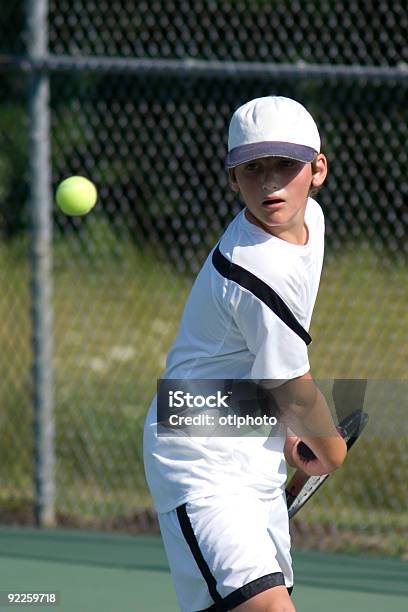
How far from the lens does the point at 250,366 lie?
8.83ft

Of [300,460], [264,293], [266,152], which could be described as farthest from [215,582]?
[266,152]

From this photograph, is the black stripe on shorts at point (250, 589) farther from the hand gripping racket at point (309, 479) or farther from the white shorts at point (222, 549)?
the hand gripping racket at point (309, 479)

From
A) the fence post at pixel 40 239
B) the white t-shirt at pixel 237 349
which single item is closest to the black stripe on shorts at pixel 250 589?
the white t-shirt at pixel 237 349

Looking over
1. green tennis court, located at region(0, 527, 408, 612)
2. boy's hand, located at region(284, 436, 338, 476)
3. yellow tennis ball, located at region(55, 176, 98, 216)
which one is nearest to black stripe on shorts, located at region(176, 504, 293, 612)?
boy's hand, located at region(284, 436, 338, 476)

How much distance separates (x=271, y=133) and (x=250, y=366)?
530mm

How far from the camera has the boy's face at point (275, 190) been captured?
2627 millimetres

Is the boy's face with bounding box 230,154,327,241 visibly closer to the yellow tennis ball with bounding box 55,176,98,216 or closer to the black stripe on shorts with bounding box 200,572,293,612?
the black stripe on shorts with bounding box 200,572,293,612

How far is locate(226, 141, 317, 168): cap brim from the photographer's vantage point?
260 centimetres

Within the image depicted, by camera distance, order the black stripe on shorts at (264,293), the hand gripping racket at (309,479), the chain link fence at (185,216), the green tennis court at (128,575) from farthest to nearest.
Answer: the chain link fence at (185,216) → the green tennis court at (128,575) → the hand gripping racket at (309,479) → the black stripe on shorts at (264,293)

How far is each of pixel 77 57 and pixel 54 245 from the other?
6.73 feet

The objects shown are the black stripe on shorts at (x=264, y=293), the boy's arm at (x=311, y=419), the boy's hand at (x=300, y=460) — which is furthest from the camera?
the boy's hand at (x=300, y=460)

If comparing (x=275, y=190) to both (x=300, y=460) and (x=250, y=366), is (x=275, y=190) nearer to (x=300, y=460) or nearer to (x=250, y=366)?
(x=250, y=366)

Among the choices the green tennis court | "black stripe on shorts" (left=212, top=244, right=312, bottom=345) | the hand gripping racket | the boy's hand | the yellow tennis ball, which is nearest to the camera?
"black stripe on shorts" (left=212, top=244, right=312, bottom=345)

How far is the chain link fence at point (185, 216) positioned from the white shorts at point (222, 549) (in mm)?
2362
